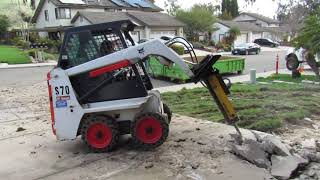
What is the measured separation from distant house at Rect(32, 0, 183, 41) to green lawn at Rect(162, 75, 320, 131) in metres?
33.0

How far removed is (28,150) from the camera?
8.64 meters

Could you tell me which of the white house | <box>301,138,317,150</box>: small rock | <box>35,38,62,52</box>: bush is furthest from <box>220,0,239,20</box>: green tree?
<box>301,138,317,150</box>: small rock

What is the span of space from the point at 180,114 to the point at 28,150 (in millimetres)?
4428

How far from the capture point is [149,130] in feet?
26.0

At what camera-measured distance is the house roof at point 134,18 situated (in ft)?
151

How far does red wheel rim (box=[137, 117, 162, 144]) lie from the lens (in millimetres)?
7875

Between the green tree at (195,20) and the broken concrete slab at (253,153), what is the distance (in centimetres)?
4963

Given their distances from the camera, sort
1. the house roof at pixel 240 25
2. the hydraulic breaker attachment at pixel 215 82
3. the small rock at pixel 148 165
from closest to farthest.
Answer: the small rock at pixel 148 165 < the hydraulic breaker attachment at pixel 215 82 < the house roof at pixel 240 25

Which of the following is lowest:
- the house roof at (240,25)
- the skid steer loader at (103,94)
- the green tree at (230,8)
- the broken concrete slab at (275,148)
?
the broken concrete slab at (275,148)

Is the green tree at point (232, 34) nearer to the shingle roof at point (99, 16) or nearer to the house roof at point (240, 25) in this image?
the house roof at point (240, 25)

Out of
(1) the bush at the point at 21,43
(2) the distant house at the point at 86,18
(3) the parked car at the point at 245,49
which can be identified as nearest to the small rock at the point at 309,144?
(3) the parked car at the point at 245,49

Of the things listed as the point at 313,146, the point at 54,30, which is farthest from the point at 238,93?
the point at 54,30

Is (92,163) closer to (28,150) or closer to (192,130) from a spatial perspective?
(28,150)

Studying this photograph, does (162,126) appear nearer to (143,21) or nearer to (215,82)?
(215,82)
